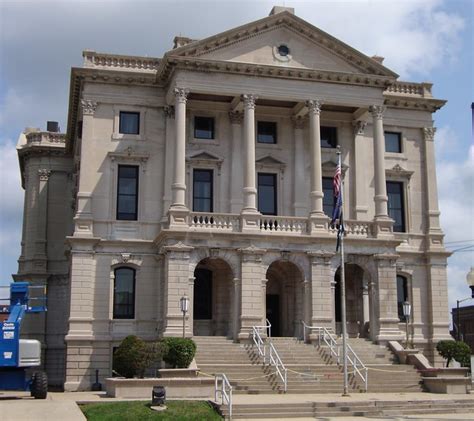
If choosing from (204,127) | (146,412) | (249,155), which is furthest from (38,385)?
(204,127)

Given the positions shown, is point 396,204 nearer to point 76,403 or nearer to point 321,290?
point 321,290

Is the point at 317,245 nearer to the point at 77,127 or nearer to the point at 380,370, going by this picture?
the point at 380,370

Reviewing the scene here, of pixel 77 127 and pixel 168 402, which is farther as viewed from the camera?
pixel 77 127

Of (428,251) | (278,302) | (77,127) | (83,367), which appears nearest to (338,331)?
(278,302)

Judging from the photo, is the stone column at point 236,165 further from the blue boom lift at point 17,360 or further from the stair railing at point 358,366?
the blue boom lift at point 17,360

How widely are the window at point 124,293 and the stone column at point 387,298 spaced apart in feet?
42.1

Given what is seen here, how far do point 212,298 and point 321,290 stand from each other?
6.32m

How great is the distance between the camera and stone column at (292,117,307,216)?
43.2m

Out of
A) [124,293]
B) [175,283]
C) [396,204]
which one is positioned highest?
[396,204]

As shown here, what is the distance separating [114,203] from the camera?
4181 cm

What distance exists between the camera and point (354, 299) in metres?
43.6

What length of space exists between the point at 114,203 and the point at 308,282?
1128cm

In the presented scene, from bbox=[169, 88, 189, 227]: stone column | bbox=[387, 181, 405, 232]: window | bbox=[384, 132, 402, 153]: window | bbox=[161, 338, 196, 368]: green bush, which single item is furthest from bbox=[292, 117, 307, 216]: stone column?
bbox=[161, 338, 196, 368]: green bush

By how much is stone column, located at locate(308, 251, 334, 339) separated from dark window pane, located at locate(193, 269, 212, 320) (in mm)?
6125
